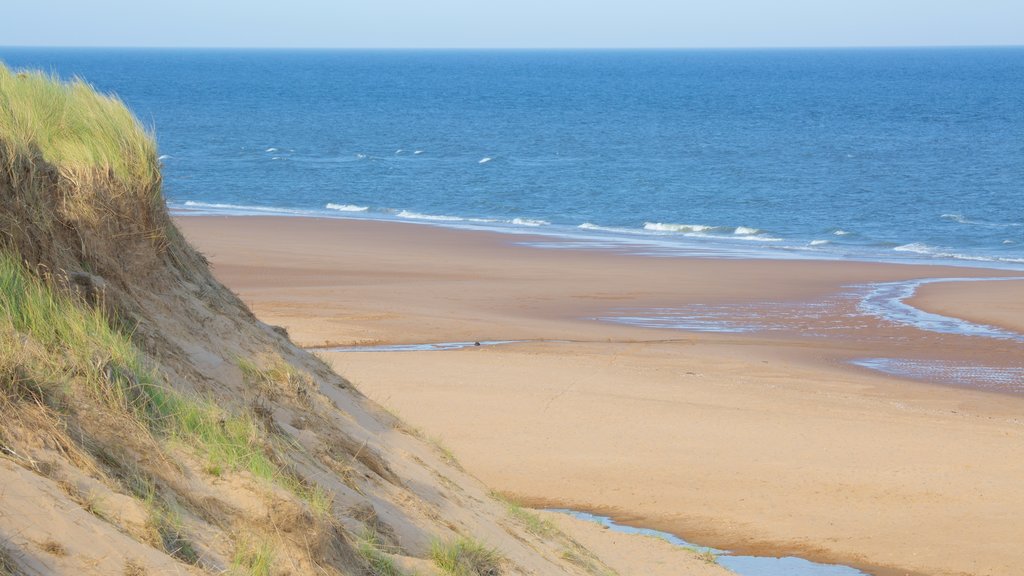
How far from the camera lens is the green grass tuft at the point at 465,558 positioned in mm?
5527

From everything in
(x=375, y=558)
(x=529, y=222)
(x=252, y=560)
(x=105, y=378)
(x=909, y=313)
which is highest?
(x=105, y=378)

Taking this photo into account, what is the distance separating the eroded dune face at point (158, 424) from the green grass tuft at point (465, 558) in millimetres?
15

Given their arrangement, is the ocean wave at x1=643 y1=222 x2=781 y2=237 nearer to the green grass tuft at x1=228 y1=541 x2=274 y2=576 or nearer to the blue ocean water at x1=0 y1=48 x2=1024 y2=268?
the blue ocean water at x1=0 y1=48 x2=1024 y2=268

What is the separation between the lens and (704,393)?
15242 millimetres

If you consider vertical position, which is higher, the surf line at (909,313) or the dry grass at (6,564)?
the dry grass at (6,564)

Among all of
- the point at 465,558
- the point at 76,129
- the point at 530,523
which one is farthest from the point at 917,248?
the point at 465,558

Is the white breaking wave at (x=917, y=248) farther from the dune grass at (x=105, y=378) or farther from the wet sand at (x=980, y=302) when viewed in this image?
the dune grass at (x=105, y=378)

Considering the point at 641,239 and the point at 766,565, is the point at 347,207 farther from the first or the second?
the point at 766,565

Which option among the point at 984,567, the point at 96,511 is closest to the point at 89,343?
the point at 96,511

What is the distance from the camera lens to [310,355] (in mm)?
8586

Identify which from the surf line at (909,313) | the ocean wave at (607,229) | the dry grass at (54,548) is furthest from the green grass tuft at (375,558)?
the ocean wave at (607,229)

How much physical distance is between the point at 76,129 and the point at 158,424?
Answer: 2.87 metres

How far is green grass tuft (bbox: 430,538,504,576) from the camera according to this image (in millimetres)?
5527

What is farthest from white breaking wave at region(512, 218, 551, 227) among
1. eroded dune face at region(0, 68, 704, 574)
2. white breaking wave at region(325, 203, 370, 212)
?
eroded dune face at region(0, 68, 704, 574)
